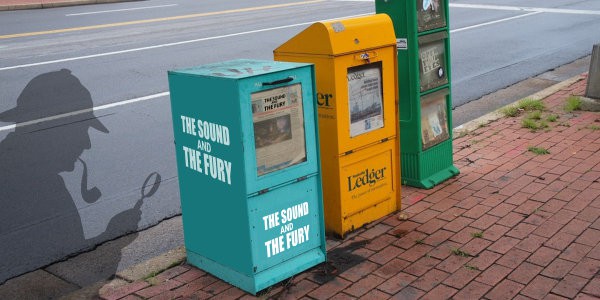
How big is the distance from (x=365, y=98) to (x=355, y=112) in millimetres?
162

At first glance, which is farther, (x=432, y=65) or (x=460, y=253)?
(x=432, y=65)

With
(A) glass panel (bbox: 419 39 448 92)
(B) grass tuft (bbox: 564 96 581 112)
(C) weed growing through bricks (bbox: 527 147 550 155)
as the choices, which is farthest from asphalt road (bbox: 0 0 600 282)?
(C) weed growing through bricks (bbox: 527 147 550 155)

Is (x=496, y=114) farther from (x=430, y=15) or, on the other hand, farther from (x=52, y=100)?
(x=52, y=100)

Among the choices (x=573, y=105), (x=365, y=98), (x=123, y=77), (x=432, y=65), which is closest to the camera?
(x=365, y=98)

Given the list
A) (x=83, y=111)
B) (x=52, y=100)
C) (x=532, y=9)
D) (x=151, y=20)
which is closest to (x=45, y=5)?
(x=151, y=20)

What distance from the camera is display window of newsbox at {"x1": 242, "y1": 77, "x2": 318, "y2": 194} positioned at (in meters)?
4.41

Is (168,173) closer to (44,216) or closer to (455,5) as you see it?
(44,216)

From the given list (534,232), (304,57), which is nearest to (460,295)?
(534,232)

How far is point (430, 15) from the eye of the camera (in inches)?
245

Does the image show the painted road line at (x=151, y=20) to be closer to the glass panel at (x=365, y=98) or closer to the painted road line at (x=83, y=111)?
the painted road line at (x=83, y=111)

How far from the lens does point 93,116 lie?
9305 mm

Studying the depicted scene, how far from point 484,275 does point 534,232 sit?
0.87 meters

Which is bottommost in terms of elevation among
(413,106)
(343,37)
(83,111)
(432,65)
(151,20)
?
(83,111)

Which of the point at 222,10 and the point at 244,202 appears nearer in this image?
the point at 244,202
